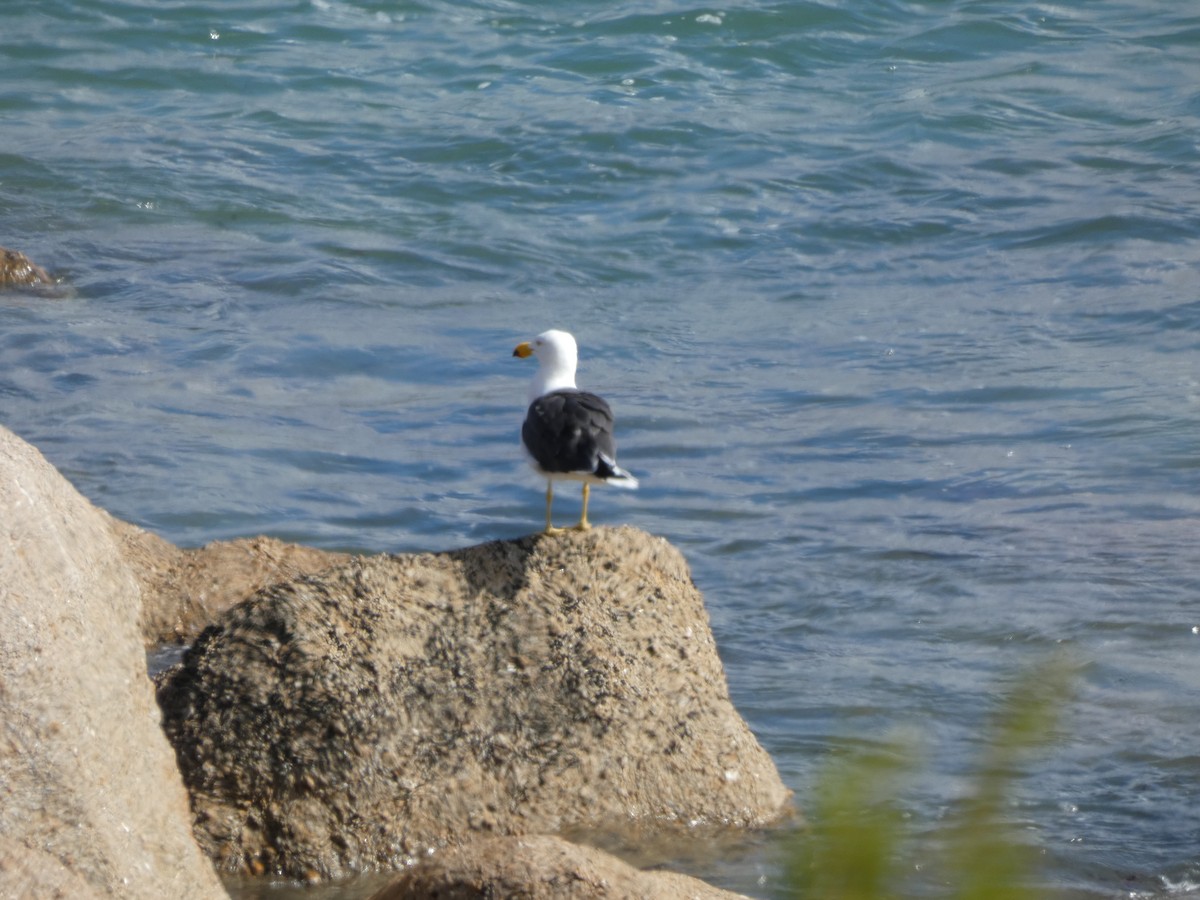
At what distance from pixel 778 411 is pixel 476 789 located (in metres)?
5.65

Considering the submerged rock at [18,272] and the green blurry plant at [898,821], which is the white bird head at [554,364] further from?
the submerged rock at [18,272]

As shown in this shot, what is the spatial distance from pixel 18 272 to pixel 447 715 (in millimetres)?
8911

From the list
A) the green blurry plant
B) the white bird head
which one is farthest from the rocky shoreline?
the green blurry plant

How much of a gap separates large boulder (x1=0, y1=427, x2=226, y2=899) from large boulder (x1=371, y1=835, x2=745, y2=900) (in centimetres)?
58

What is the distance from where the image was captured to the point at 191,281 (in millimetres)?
12344

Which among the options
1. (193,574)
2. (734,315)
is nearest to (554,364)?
(193,574)

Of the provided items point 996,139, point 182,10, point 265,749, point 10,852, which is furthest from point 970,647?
point 182,10

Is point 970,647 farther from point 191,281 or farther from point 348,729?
point 191,281

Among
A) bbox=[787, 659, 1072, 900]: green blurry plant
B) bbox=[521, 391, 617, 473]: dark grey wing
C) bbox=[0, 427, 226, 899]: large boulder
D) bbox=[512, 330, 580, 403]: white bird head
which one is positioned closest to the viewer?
bbox=[787, 659, 1072, 900]: green blurry plant

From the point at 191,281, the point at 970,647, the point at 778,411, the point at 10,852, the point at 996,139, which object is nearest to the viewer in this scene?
the point at 10,852

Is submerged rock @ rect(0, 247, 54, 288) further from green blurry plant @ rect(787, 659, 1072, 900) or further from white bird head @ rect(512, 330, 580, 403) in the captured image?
green blurry plant @ rect(787, 659, 1072, 900)

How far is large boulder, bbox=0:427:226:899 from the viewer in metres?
3.21

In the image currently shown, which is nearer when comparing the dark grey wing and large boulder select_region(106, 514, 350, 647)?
the dark grey wing

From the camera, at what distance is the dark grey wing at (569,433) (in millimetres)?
4695
